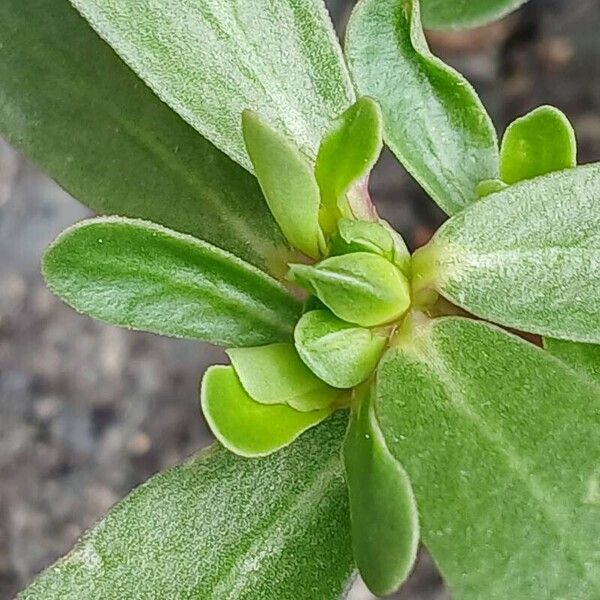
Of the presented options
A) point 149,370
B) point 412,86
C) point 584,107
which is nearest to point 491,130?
point 412,86

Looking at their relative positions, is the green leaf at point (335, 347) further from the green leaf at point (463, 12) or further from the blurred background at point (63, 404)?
the blurred background at point (63, 404)

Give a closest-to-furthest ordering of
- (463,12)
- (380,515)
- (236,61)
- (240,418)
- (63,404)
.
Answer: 1. (380,515)
2. (240,418)
3. (236,61)
4. (463,12)
5. (63,404)

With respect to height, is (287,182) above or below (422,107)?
above

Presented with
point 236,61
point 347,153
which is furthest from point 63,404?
point 347,153

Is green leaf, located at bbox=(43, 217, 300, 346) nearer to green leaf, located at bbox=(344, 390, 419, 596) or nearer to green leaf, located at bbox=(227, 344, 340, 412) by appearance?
green leaf, located at bbox=(227, 344, 340, 412)

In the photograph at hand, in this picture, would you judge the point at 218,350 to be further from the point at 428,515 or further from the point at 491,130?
the point at 428,515

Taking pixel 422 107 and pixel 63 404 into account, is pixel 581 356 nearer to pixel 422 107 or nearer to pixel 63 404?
pixel 422 107
